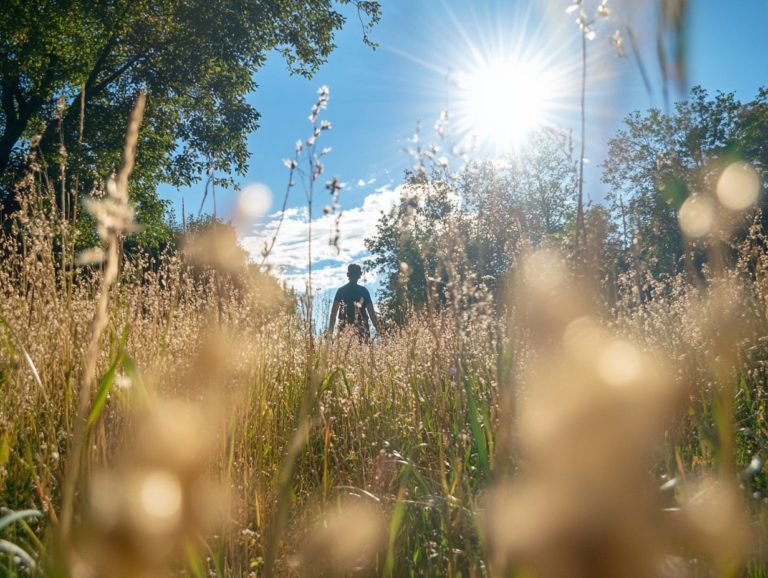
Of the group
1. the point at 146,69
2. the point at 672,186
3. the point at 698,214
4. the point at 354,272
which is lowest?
the point at 698,214

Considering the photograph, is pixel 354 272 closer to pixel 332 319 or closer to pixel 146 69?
pixel 332 319

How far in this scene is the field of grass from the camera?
974mm

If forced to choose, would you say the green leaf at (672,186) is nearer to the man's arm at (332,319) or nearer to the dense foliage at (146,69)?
the man's arm at (332,319)

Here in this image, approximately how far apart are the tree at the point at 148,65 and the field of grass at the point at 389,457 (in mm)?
10857

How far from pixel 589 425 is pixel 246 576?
908 mm

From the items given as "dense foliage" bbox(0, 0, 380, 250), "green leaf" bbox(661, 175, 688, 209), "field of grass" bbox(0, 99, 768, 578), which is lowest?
"field of grass" bbox(0, 99, 768, 578)

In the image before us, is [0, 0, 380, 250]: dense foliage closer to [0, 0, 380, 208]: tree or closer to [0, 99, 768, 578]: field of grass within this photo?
[0, 0, 380, 208]: tree

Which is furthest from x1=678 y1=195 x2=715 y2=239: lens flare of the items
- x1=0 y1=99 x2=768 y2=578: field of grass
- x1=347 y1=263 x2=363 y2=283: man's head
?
x1=347 y1=263 x2=363 y2=283: man's head

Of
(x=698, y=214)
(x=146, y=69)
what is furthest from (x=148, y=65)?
(x=698, y=214)

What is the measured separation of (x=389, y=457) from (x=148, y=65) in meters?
14.2

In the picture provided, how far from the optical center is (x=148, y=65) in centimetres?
1341

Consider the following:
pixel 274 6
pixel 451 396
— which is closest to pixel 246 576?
pixel 451 396

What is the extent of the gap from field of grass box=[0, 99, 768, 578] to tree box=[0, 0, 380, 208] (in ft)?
35.6

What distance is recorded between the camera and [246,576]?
136 cm
